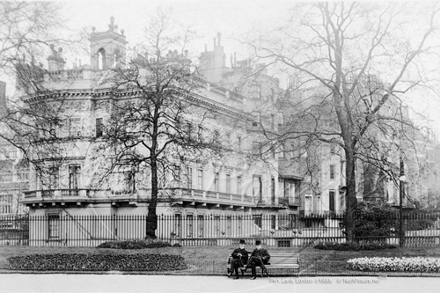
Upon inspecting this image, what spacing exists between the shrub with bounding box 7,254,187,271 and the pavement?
122 cm

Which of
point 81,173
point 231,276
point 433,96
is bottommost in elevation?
point 231,276

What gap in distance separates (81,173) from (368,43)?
22208 millimetres

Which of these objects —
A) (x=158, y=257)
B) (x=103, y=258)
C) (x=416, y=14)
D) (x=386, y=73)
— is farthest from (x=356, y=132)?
(x=103, y=258)

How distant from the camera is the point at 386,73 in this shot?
27.2m

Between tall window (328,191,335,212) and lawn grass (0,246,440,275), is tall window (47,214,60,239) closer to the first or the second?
lawn grass (0,246,440,275)

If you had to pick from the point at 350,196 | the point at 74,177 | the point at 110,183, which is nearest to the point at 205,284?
the point at 350,196

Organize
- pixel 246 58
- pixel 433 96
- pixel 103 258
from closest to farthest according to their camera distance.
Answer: pixel 103 258 < pixel 433 96 < pixel 246 58

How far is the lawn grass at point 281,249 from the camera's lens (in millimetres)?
20453

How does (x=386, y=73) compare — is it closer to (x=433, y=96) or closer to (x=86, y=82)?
(x=433, y=96)

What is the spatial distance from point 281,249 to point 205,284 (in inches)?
350

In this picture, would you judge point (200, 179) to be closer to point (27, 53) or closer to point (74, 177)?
point (74, 177)

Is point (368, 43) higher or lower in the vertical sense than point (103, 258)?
higher

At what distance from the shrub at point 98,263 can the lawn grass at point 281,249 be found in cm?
60

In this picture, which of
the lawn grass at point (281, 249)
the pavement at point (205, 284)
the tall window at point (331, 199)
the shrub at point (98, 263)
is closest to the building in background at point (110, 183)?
the lawn grass at point (281, 249)
